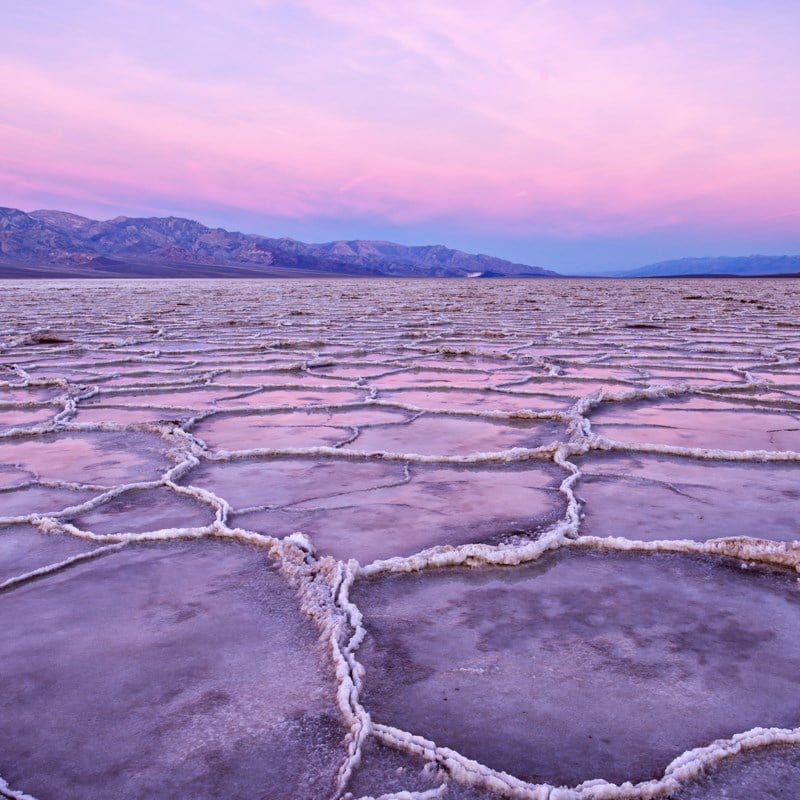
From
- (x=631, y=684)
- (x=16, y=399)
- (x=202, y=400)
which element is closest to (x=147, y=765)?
(x=631, y=684)

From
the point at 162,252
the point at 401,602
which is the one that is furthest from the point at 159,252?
the point at 401,602

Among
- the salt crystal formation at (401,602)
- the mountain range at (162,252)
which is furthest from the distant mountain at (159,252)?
the salt crystal formation at (401,602)

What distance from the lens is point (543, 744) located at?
102cm

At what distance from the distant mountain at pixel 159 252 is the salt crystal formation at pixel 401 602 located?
64474 millimetres

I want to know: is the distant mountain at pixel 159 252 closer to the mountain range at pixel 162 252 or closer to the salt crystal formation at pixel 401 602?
the mountain range at pixel 162 252

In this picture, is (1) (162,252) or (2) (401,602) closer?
(2) (401,602)

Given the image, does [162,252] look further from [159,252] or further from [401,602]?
[401,602]

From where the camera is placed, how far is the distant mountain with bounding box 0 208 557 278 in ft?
236

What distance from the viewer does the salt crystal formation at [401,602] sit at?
984 mm

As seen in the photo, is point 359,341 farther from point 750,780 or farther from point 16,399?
point 750,780

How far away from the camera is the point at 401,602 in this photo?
1.44m

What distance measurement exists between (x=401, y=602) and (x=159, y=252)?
328 feet

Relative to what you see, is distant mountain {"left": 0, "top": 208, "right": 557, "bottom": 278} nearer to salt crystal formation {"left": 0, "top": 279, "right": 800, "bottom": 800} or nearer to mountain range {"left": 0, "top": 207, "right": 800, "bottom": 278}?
mountain range {"left": 0, "top": 207, "right": 800, "bottom": 278}

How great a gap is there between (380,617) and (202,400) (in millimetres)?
2558
